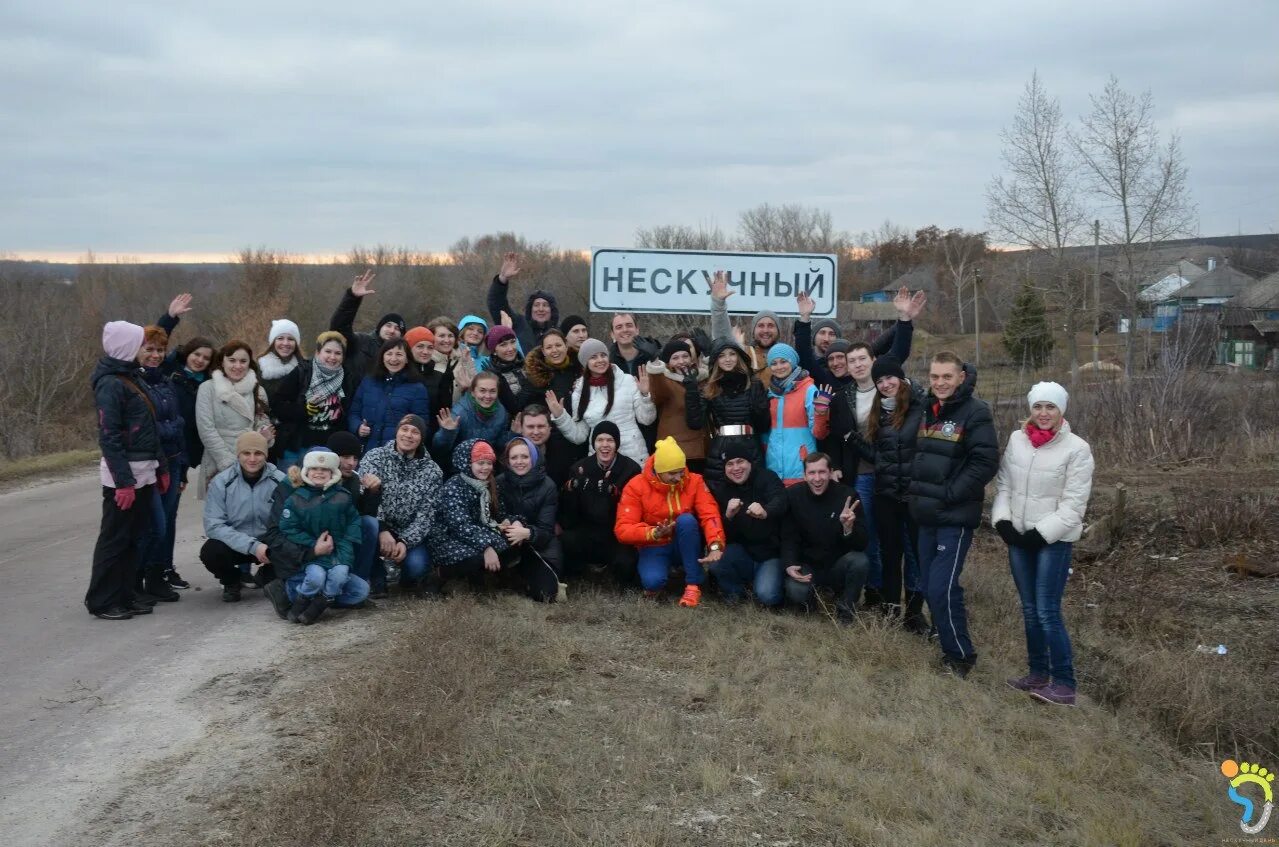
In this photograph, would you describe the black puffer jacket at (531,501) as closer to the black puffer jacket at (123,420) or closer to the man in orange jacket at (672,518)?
the man in orange jacket at (672,518)

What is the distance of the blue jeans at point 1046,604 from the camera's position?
588 centimetres

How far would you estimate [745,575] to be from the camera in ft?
25.5

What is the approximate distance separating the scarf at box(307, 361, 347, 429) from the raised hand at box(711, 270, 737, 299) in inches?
122

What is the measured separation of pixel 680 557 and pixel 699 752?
2889 millimetres

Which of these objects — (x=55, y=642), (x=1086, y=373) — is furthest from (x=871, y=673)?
(x=1086, y=373)

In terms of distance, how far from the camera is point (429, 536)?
761 cm

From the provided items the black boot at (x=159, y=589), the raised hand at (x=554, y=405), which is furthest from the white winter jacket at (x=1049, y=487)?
the black boot at (x=159, y=589)

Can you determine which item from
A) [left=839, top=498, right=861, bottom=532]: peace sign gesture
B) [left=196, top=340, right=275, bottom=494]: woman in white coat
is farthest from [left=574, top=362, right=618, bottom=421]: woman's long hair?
[left=196, top=340, right=275, bottom=494]: woman in white coat

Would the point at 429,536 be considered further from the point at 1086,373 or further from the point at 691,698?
the point at 1086,373

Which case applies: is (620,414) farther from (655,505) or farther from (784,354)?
(784,354)

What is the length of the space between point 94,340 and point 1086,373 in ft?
118

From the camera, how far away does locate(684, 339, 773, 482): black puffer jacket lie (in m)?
7.69

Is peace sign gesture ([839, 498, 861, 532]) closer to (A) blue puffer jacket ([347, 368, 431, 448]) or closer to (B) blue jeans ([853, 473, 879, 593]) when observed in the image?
(B) blue jeans ([853, 473, 879, 593])

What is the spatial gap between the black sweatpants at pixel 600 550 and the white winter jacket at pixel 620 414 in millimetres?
645
